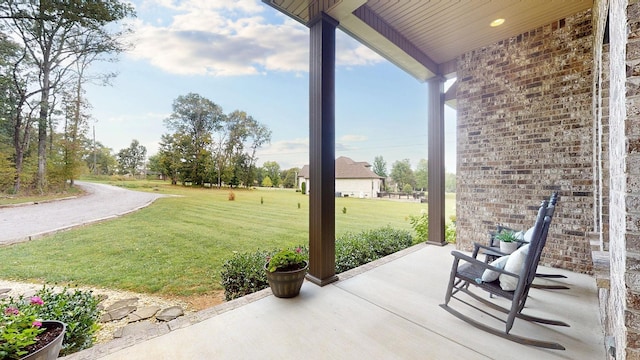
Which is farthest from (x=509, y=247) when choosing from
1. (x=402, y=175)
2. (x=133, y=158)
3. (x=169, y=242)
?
(x=133, y=158)

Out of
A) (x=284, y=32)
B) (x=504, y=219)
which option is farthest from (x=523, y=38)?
(x=284, y=32)

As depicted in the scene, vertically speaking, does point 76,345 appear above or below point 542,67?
below

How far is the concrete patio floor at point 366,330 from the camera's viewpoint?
189cm

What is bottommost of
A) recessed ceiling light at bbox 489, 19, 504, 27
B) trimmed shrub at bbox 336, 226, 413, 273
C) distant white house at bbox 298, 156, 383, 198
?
trimmed shrub at bbox 336, 226, 413, 273

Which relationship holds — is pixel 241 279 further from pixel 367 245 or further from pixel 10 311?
pixel 367 245

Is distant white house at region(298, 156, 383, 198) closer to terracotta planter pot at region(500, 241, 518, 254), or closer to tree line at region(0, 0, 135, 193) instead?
terracotta planter pot at region(500, 241, 518, 254)

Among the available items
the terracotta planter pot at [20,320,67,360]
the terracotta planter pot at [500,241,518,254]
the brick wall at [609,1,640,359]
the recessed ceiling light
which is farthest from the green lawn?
the brick wall at [609,1,640,359]

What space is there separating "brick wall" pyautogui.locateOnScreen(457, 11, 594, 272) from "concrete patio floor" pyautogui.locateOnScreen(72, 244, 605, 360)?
→ 105 centimetres

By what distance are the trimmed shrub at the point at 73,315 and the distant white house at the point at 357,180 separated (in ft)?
14.7

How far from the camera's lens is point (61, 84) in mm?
2732

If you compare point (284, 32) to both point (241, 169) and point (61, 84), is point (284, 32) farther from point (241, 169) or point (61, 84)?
point (61, 84)

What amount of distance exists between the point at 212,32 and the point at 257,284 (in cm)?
376

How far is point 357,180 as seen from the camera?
6.28 metres

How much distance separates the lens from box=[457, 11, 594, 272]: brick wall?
11.1ft
